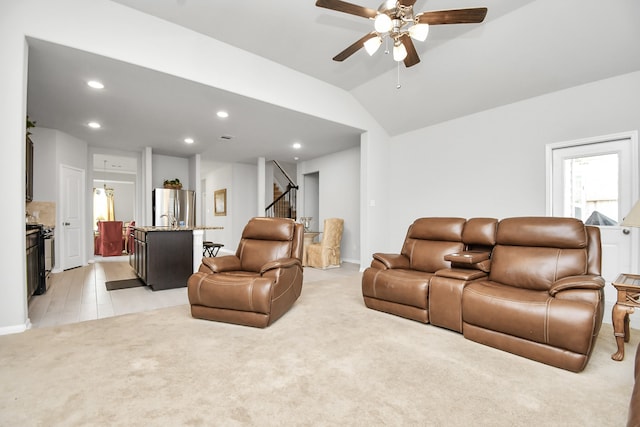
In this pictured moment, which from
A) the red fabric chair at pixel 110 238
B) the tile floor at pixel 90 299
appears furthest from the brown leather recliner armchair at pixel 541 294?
the red fabric chair at pixel 110 238

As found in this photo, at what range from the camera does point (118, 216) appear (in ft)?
40.5

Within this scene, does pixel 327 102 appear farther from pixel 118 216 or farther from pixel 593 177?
pixel 118 216

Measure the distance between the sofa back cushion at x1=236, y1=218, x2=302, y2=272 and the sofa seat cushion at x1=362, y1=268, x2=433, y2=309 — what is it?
0.85 metres

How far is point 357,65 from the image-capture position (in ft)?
14.4

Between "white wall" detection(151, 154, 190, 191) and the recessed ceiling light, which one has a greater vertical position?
the recessed ceiling light

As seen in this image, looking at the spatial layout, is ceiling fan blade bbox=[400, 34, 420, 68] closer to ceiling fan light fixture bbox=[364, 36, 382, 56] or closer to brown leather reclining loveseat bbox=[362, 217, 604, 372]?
ceiling fan light fixture bbox=[364, 36, 382, 56]

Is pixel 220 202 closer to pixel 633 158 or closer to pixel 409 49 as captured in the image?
pixel 409 49

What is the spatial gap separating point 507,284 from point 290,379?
202cm

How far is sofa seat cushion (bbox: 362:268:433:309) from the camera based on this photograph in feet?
9.14

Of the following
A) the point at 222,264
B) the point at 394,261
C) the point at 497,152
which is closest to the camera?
the point at 222,264

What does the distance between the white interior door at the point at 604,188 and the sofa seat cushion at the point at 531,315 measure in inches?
81.7

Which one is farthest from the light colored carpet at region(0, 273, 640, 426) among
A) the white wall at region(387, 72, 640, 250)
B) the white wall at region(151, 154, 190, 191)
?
the white wall at region(151, 154, 190, 191)

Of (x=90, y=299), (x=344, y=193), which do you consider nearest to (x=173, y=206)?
(x=90, y=299)

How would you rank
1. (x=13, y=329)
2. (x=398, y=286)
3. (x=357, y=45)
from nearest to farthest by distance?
(x=13, y=329), (x=357, y=45), (x=398, y=286)
